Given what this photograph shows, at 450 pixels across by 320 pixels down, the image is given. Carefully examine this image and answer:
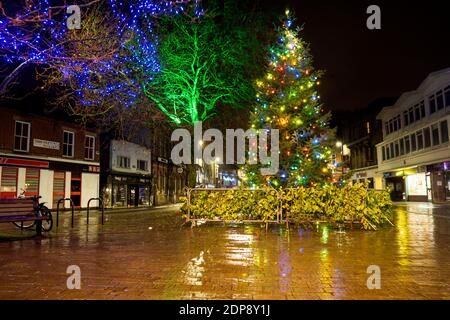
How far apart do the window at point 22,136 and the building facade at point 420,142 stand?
23.4m

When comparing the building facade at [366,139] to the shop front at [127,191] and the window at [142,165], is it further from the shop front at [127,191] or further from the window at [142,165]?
the shop front at [127,191]

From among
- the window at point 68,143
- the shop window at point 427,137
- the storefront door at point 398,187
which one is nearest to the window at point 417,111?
A: the shop window at point 427,137

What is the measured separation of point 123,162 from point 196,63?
15947 millimetres

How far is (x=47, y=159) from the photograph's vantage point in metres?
23.3

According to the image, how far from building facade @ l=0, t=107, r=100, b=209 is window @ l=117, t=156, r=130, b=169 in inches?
100

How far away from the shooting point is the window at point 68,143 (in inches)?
989

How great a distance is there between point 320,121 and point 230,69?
21.3 ft

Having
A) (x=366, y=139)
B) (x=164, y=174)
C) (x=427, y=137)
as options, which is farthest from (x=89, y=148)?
(x=366, y=139)

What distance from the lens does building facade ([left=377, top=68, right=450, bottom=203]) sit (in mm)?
25562

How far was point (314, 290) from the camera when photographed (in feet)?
14.5

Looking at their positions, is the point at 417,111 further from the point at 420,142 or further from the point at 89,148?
the point at 89,148
